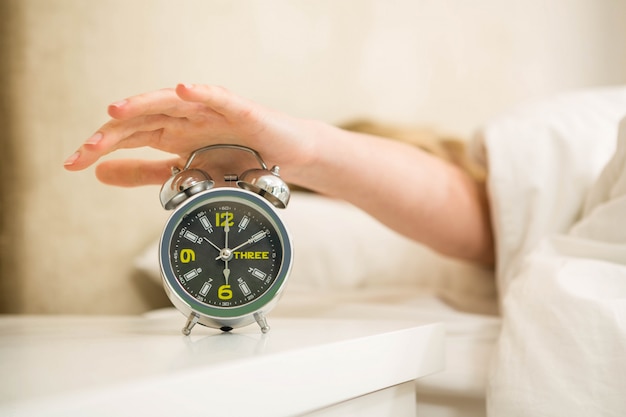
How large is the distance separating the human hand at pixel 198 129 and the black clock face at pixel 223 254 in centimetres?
9

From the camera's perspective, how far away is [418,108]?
7.02 feet

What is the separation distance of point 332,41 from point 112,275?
959 millimetres

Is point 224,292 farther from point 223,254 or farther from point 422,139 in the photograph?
point 422,139

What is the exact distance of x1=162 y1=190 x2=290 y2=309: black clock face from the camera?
2.16 ft

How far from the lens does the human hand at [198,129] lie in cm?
64

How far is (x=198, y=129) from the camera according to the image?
701 mm

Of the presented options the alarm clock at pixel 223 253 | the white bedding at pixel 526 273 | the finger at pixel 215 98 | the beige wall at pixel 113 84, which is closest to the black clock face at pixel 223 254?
the alarm clock at pixel 223 253

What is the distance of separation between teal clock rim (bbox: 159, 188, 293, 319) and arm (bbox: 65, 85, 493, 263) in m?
0.09

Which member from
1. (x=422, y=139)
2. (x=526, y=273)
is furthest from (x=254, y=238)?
(x=422, y=139)

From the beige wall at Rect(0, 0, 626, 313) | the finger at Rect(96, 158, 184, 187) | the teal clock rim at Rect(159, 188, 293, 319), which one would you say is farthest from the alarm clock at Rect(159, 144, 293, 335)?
the beige wall at Rect(0, 0, 626, 313)

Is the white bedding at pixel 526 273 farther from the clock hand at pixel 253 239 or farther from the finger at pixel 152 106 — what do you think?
the finger at pixel 152 106

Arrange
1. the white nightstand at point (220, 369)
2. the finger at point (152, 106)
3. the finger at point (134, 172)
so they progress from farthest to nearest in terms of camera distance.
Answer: the finger at point (134, 172) < the finger at point (152, 106) < the white nightstand at point (220, 369)

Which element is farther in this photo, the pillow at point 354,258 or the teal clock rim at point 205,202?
the pillow at point 354,258

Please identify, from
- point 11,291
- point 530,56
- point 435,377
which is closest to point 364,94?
point 530,56
